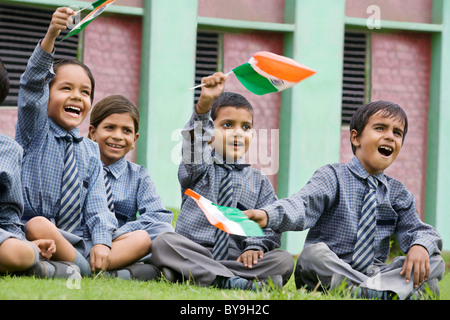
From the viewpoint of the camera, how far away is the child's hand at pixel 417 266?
10.6 ft

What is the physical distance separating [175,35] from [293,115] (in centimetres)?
163

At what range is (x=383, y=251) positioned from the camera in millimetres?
3586

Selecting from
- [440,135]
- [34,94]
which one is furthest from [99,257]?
[440,135]

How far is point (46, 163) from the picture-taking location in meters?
3.39

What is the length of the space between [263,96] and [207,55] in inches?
32.0

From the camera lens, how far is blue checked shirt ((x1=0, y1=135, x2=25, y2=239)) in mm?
3002

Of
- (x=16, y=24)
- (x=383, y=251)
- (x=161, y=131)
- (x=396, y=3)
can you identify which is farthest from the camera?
(x=396, y=3)

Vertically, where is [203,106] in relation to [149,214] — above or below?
above

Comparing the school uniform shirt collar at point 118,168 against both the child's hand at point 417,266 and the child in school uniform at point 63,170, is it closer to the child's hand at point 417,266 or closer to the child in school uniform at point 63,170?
the child in school uniform at point 63,170

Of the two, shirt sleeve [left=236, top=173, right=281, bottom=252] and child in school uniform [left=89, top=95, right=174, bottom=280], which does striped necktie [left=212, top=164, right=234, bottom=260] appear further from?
child in school uniform [left=89, top=95, right=174, bottom=280]

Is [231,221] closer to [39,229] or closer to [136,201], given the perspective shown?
[39,229]

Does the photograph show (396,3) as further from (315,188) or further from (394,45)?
(315,188)
